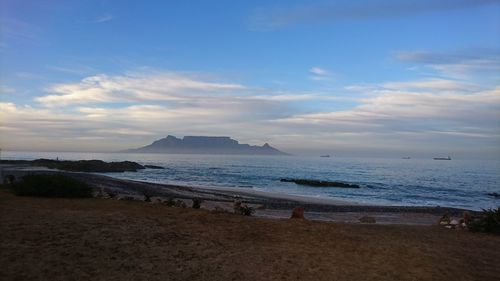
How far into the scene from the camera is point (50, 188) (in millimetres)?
13914

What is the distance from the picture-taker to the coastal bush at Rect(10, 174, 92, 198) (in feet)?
45.2

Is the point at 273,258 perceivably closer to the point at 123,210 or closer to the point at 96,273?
the point at 96,273

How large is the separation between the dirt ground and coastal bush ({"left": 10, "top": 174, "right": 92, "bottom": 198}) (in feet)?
5.45

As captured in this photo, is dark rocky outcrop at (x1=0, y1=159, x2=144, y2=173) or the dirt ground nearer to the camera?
the dirt ground

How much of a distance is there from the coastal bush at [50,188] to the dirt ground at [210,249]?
1.66 meters

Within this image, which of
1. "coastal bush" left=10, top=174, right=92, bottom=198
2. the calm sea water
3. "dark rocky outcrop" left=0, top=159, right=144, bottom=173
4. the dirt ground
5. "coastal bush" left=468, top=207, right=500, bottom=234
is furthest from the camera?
"dark rocky outcrop" left=0, top=159, right=144, bottom=173

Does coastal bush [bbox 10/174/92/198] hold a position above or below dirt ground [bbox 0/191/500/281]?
above

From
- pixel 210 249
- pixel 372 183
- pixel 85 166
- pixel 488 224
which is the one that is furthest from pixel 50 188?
pixel 85 166

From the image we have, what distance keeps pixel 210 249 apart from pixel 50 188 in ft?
24.9

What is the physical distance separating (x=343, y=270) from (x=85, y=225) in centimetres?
505

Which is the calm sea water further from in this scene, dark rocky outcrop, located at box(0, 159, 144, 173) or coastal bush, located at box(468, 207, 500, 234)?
coastal bush, located at box(468, 207, 500, 234)

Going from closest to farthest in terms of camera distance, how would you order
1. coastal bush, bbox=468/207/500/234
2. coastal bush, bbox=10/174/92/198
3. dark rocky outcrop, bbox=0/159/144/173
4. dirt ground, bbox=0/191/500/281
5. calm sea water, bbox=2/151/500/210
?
1. dirt ground, bbox=0/191/500/281
2. coastal bush, bbox=468/207/500/234
3. coastal bush, bbox=10/174/92/198
4. calm sea water, bbox=2/151/500/210
5. dark rocky outcrop, bbox=0/159/144/173

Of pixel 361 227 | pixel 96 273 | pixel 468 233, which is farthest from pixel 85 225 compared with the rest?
pixel 468 233

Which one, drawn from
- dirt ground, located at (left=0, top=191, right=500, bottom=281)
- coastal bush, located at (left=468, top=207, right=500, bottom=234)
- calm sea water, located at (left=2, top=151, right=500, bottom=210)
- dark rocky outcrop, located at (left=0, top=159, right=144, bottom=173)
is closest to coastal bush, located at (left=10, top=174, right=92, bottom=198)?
dirt ground, located at (left=0, top=191, right=500, bottom=281)
